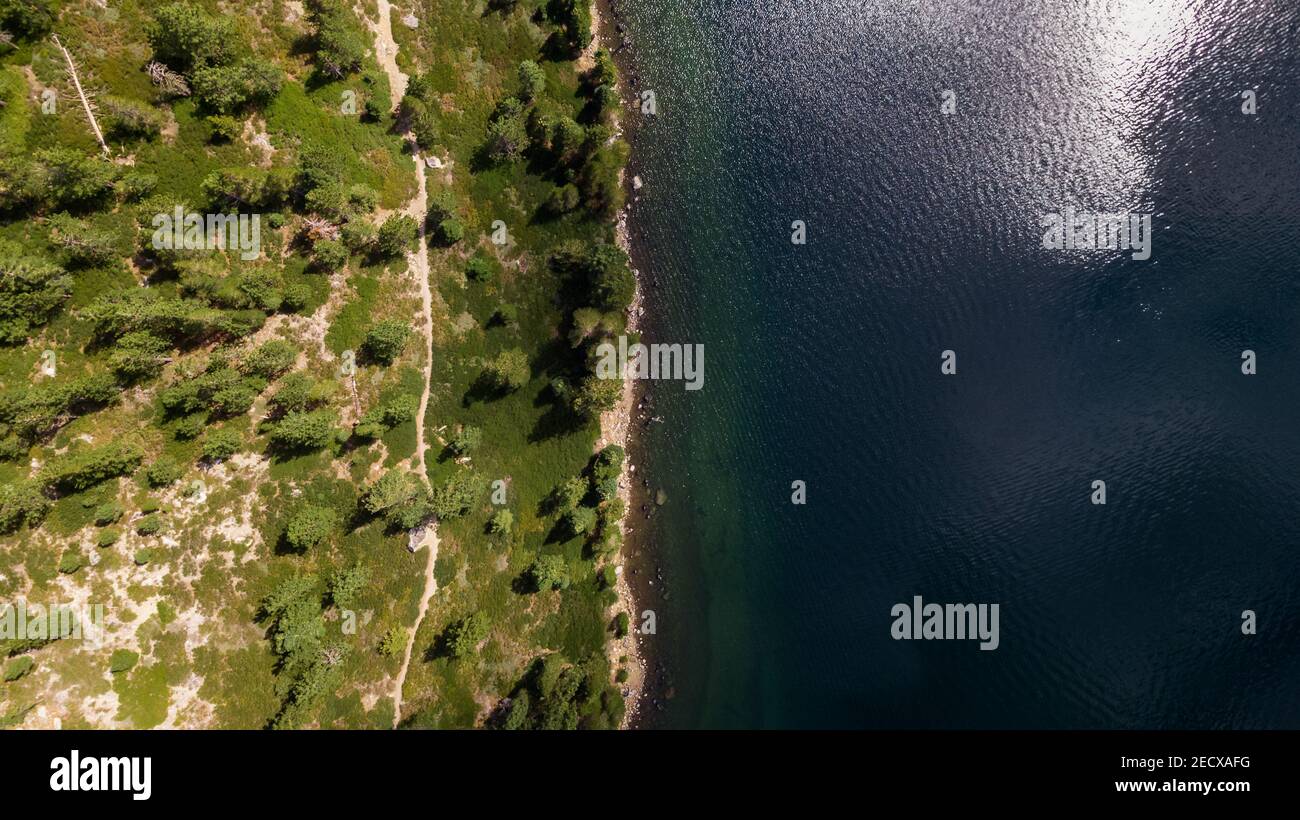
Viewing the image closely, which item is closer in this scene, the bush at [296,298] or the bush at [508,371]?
the bush at [296,298]

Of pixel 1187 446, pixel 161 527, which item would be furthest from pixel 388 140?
pixel 1187 446

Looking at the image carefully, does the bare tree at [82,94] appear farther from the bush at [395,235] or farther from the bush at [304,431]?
the bush at [304,431]

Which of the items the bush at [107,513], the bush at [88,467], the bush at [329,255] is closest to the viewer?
the bush at [88,467]

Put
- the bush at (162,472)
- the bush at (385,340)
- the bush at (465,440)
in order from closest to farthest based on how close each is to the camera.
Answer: the bush at (162,472)
the bush at (385,340)
the bush at (465,440)

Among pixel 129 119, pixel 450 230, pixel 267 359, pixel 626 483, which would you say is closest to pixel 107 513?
pixel 267 359

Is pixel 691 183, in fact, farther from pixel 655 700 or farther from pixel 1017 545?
pixel 655 700

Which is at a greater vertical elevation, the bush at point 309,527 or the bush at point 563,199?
the bush at point 563,199

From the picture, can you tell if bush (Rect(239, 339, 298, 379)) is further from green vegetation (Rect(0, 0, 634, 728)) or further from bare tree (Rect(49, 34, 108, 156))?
bare tree (Rect(49, 34, 108, 156))

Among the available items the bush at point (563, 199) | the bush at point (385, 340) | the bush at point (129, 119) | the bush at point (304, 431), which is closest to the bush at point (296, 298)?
the bush at point (385, 340)
